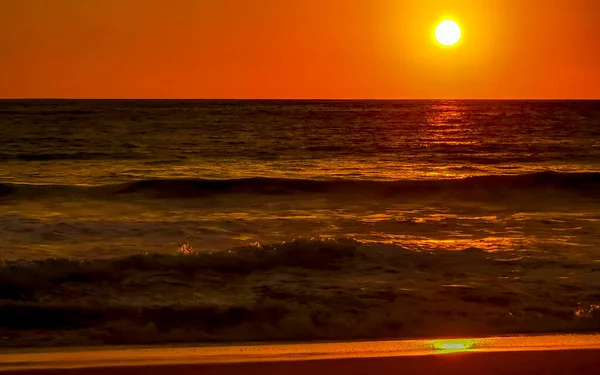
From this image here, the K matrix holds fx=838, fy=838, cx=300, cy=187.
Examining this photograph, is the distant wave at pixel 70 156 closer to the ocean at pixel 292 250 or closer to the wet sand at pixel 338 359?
the ocean at pixel 292 250

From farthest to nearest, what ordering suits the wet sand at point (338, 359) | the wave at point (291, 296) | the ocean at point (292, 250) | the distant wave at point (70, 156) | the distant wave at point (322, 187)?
the distant wave at point (70, 156) < the distant wave at point (322, 187) < the ocean at point (292, 250) < the wave at point (291, 296) < the wet sand at point (338, 359)

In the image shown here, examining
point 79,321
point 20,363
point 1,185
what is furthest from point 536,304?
point 1,185

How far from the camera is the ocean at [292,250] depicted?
8.00m

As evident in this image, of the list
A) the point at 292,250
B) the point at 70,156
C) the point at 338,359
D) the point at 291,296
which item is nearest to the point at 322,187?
the point at 292,250

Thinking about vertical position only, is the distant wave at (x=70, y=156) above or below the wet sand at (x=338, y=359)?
above

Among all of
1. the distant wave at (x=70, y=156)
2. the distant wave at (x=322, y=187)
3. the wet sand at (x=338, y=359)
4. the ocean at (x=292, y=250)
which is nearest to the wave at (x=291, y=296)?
the ocean at (x=292, y=250)

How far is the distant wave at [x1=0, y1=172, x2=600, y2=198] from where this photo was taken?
20484mm

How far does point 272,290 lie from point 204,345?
7.26 feet

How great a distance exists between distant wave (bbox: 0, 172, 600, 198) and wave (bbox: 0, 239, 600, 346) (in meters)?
9.33

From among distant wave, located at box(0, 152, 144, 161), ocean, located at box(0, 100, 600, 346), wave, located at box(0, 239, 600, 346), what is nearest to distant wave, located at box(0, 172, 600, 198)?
ocean, located at box(0, 100, 600, 346)

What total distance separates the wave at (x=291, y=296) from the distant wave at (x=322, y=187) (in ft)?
30.6

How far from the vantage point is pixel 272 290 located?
30.5ft

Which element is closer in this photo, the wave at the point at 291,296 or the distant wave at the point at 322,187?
the wave at the point at 291,296

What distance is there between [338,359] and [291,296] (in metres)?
2.98
